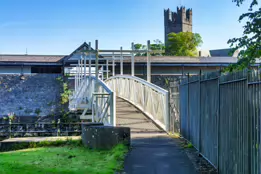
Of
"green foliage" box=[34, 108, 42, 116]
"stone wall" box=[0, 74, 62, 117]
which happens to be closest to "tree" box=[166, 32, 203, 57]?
"stone wall" box=[0, 74, 62, 117]

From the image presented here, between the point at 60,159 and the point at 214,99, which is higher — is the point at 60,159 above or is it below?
below

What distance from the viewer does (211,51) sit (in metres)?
81.5

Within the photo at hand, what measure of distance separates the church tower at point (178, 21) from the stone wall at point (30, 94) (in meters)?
58.9

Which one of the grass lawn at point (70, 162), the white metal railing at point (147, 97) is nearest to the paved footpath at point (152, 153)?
the grass lawn at point (70, 162)

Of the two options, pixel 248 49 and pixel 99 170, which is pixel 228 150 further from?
pixel 248 49

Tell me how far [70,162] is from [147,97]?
8.21 metres

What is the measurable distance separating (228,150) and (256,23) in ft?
12.8

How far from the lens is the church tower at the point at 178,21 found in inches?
3531

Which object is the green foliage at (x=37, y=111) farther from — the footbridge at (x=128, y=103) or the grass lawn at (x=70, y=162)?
the grass lawn at (x=70, y=162)

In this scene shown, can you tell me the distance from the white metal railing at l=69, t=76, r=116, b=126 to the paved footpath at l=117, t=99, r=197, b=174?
2.64 ft

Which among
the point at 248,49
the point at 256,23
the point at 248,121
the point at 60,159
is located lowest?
the point at 60,159

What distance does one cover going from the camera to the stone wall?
1261 inches

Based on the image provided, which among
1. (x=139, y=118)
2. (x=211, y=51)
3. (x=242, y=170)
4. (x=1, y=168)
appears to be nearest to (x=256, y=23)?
(x=242, y=170)

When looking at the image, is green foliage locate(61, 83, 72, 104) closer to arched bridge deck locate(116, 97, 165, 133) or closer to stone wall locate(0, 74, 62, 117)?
stone wall locate(0, 74, 62, 117)
